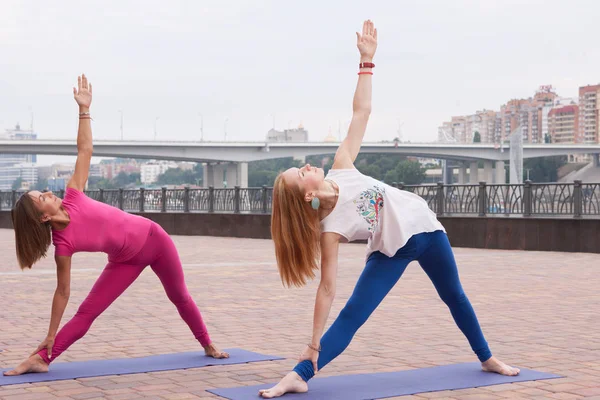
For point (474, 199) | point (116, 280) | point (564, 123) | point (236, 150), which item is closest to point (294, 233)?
point (116, 280)

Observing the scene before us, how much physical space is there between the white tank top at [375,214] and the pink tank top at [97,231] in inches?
53.7

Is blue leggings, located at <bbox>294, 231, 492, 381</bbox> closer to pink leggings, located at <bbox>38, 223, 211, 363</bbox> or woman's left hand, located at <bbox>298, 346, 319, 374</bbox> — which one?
woman's left hand, located at <bbox>298, 346, 319, 374</bbox>

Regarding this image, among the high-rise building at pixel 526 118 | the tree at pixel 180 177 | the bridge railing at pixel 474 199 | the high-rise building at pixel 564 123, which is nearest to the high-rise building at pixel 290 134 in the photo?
the tree at pixel 180 177

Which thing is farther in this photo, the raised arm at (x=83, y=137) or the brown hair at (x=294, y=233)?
the raised arm at (x=83, y=137)

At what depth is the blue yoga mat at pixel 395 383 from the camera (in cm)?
468

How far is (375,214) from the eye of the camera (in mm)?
4574

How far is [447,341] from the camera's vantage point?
6.70m

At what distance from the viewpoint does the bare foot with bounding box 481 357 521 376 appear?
523 centimetres

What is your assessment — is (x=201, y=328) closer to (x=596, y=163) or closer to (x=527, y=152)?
(x=527, y=152)

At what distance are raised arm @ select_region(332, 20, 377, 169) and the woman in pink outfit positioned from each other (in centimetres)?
138

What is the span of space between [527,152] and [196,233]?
68137mm

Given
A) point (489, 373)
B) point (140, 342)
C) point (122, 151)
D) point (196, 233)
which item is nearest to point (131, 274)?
point (140, 342)

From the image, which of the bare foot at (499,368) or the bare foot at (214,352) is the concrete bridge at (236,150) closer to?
the bare foot at (214,352)

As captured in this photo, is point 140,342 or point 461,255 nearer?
point 140,342
